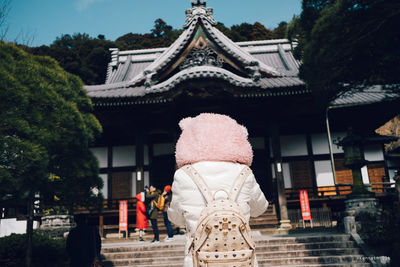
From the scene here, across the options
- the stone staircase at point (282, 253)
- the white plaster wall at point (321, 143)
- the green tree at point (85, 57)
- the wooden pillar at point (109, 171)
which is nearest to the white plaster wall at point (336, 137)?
the white plaster wall at point (321, 143)

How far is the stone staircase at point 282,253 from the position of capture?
24.4 feet

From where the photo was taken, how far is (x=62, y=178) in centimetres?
640

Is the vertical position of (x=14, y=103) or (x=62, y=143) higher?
(x=14, y=103)

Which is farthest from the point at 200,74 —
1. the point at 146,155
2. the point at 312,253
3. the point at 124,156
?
the point at 312,253

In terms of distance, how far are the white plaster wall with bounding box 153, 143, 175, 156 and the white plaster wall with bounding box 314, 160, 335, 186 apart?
631 cm

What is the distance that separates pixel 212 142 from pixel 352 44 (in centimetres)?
498

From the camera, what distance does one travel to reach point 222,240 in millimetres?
2039

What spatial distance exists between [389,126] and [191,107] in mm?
23929

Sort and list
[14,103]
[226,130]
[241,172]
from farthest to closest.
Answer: [14,103] → [226,130] → [241,172]

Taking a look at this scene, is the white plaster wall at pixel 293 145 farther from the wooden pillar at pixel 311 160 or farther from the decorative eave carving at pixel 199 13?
the decorative eave carving at pixel 199 13

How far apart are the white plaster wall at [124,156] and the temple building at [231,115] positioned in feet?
0.14

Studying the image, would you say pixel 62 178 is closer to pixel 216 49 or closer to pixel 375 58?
pixel 375 58

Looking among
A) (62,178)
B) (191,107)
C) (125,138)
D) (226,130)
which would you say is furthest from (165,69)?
(226,130)

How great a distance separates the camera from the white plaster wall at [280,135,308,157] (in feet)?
44.5
